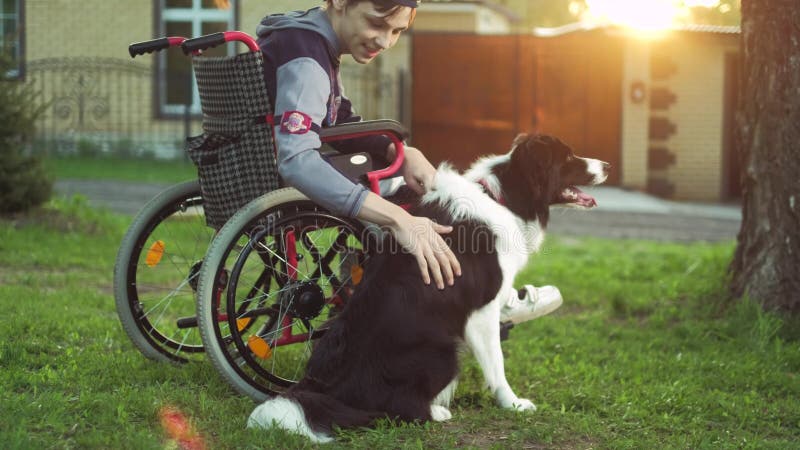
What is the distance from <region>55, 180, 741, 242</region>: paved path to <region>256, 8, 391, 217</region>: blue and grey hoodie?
20.1 ft

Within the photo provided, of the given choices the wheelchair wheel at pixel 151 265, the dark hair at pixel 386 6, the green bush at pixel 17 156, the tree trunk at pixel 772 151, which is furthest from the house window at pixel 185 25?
the dark hair at pixel 386 6

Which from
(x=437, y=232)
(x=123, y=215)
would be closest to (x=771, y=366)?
(x=437, y=232)

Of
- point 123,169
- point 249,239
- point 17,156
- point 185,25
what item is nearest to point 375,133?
point 249,239

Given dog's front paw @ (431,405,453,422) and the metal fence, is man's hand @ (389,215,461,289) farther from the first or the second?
the metal fence

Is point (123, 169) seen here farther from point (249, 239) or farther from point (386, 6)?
point (386, 6)

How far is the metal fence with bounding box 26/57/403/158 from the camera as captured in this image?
44.3ft

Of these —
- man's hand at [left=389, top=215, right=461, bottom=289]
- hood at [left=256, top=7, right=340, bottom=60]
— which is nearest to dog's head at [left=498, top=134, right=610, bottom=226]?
man's hand at [left=389, top=215, right=461, bottom=289]

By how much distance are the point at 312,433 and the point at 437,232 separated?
0.79 m

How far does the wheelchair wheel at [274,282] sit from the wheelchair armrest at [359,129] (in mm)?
235

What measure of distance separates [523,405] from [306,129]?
1275mm

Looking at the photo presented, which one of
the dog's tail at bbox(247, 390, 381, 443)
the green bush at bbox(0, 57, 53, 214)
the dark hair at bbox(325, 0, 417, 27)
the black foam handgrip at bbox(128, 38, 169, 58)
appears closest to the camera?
the dog's tail at bbox(247, 390, 381, 443)

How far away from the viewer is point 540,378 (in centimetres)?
379

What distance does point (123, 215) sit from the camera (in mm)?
8328

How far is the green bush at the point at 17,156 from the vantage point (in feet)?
22.0
